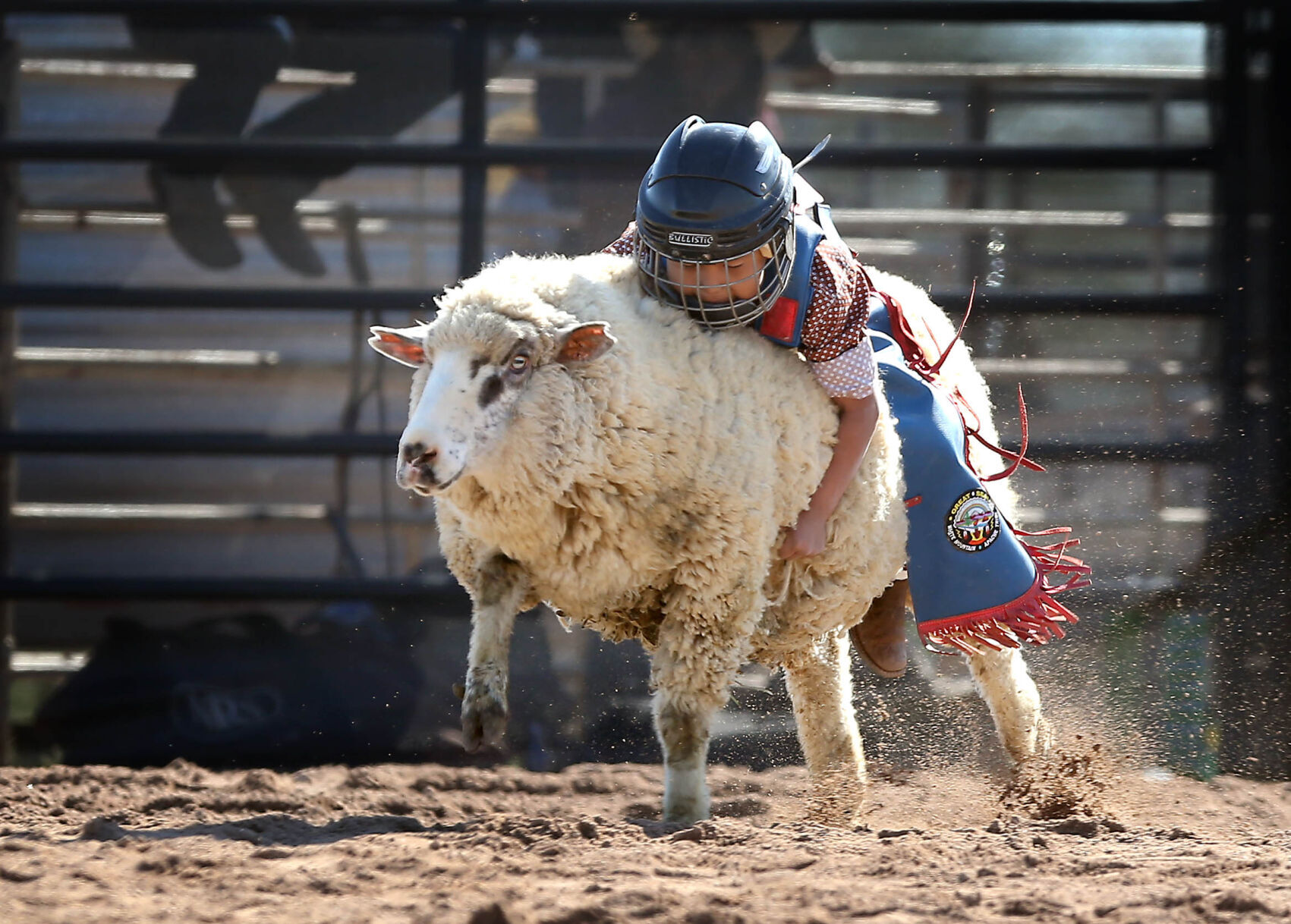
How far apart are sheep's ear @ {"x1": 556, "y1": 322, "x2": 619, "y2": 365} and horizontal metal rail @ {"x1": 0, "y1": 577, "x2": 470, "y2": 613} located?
84.2 inches

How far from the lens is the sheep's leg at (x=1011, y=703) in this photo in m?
3.72

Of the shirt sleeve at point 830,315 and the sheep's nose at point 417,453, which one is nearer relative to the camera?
the sheep's nose at point 417,453

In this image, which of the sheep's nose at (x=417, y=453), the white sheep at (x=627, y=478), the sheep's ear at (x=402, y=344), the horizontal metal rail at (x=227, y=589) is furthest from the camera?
the horizontal metal rail at (x=227, y=589)

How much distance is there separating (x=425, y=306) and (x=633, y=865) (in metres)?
2.84

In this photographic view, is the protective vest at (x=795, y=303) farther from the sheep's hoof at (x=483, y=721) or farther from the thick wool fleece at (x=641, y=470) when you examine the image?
the sheep's hoof at (x=483, y=721)

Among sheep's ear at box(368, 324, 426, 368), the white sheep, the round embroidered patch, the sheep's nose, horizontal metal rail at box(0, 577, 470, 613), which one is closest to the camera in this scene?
the sheep's nose

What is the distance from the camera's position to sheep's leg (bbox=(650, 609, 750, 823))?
2.91 meters

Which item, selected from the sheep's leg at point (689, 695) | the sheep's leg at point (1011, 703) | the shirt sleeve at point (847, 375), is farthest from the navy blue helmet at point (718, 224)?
the sheep's leg at point (1011, 703)

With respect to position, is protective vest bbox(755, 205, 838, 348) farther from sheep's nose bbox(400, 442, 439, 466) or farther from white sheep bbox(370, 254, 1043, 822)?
sheep's nose bbox(400, 442, 439, 466)

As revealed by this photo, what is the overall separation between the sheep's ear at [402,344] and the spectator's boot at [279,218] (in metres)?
2.06

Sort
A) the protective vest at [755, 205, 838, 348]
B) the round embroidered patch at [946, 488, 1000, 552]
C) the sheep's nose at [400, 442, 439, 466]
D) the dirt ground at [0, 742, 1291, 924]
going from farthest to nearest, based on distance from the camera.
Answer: the round embroidered patch at [946, 488, 1000, 552] < the protective vest at [755, 205, 838, 348] < the sheep's nose at [400, 442, 439, 466] < the dirt ground at [0, 742, 1291, 924]

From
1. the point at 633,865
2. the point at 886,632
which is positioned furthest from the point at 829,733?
the point at 633,865

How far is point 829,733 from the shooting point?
3703 mm

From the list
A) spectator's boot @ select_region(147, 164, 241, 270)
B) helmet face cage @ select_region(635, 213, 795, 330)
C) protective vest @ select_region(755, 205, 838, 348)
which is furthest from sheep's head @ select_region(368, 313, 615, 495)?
spectator's boot @ select_region(147, 164, 241, 270)
